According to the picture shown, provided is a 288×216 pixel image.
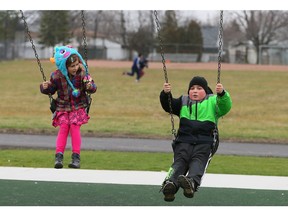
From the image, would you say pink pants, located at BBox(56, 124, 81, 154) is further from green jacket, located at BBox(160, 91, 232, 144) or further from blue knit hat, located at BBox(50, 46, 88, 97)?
green jacket, located at BBox(160, 91, 232, 144)

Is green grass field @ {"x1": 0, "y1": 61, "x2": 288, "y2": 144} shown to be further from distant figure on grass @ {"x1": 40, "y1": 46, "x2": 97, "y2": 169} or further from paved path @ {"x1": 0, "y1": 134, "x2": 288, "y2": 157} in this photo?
distant figure on grass @ {"x1": 40, "y1": 46, "x2": 97, "y2": 169}

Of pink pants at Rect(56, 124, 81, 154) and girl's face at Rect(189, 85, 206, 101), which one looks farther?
pink pants at Rect(56, 124, 81, 154)

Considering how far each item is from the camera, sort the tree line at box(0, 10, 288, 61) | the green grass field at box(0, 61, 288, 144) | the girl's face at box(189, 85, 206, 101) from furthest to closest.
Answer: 1. the tree line at box(0, 10, 288, 61)
2. the green grass field at box(0, 61, 288, 144)
3. the girl's face at box(189, 85, 206, 101)

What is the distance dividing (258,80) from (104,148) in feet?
77.5

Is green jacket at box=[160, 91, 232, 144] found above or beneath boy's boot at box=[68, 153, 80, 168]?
above

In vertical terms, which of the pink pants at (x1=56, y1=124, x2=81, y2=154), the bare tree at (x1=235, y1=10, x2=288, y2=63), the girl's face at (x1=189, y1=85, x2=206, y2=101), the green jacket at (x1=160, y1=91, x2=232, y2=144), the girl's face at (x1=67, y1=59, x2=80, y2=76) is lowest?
the bare tree at (x1=235, y1=10, x2=288, y2=63)

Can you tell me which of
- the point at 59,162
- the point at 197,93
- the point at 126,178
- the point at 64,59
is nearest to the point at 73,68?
the point at 64,59

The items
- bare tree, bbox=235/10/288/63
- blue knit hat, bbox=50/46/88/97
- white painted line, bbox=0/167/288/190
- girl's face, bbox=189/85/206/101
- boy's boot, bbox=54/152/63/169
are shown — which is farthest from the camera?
bare tree, bbox=235/10/288/63

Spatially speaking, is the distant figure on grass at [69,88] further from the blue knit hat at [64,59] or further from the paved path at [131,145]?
the paved path at [131,145]

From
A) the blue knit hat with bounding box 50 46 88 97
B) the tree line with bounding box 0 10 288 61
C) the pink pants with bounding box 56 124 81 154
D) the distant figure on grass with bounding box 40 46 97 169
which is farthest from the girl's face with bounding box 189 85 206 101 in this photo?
the tree line with bounding box 0 10 288 61

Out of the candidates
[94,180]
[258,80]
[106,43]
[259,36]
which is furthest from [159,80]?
[106,43]

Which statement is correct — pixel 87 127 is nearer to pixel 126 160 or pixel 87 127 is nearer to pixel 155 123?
pixel 155 123

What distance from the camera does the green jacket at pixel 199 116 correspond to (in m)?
6.57

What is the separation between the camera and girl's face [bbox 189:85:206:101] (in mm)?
6672
